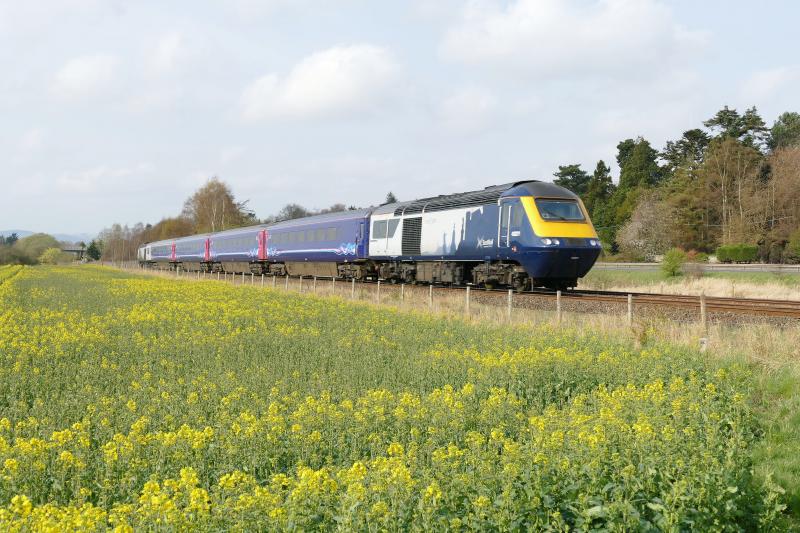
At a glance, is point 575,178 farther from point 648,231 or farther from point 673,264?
point 673,264

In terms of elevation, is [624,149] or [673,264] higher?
[624,149]

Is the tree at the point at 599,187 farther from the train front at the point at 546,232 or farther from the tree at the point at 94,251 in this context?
the tree at the point at 94,251

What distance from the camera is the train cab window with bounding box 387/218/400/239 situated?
104 feet

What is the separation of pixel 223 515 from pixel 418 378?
20.3 ft

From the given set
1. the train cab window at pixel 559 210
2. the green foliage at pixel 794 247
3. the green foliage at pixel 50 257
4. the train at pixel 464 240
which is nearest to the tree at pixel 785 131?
the green foliage at pixel 794 247

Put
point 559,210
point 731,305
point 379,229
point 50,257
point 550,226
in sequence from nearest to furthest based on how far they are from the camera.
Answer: point 731,305 → point 550,226 → point 559,210 → point 379,229 → point 50,257

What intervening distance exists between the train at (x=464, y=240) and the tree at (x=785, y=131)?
6606cm

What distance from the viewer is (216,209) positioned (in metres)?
114

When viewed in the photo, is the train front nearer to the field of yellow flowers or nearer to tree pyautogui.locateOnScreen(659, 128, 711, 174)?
the field of yellow flowers

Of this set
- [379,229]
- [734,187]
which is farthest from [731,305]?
[734,187]

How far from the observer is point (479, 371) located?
1163 cm

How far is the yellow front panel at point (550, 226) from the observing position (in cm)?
2228

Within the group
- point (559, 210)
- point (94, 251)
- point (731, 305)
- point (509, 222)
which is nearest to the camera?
point (731, 305)

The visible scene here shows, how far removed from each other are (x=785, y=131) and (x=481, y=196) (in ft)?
261
